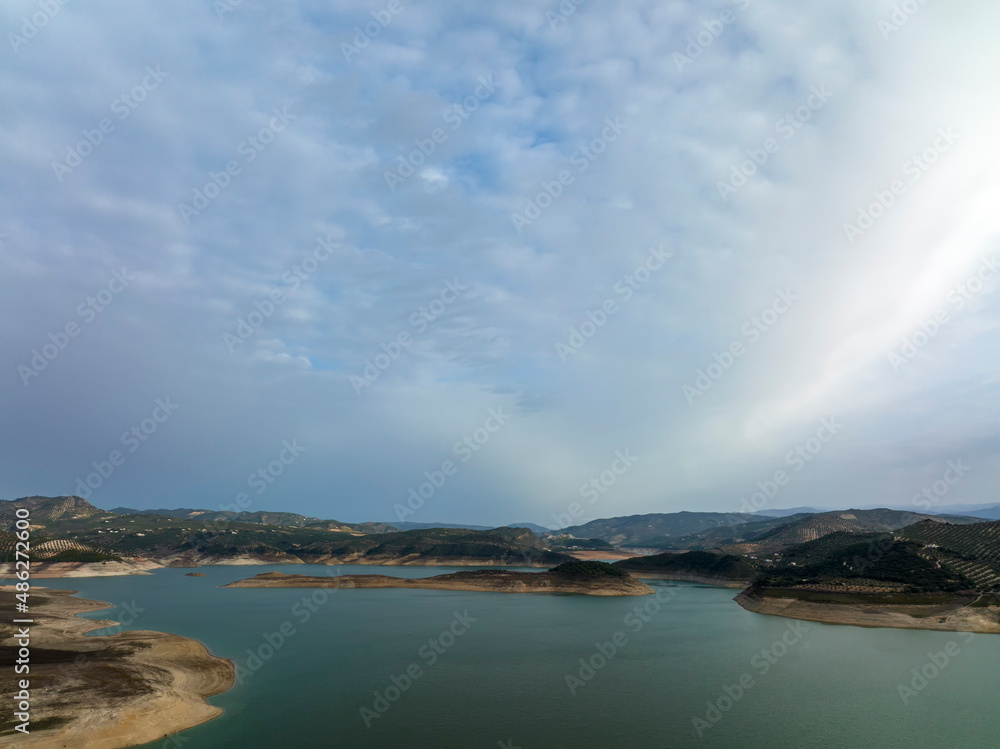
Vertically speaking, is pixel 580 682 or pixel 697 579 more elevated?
pixel 580 682

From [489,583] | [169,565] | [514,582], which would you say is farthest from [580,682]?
[169,565]

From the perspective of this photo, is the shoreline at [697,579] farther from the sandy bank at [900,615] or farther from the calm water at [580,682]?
the calm water at [580,682]

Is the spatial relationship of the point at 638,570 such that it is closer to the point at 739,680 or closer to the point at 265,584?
the point at 265,584

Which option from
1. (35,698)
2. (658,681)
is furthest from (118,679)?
(658,681)

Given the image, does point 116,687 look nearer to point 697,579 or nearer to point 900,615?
point 900,615

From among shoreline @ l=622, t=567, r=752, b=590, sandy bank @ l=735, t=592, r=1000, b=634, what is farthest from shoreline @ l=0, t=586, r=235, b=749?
shoreline @ l=622, t=567, r=752, b=590

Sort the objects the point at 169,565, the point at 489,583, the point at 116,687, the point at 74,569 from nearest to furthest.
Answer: the point at 116,687, the point at 489,583, the point at 74,569, the point at 169,565

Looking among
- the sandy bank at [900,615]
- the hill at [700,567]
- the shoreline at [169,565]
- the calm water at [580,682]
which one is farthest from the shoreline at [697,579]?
the calm water at [580,682]
